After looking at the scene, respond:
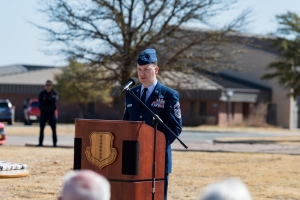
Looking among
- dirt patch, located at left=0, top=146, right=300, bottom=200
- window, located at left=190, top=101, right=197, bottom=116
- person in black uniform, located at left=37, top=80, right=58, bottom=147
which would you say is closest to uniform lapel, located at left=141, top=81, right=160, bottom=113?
dirt patch, located at left=0, top=146, right=300, bottom=200

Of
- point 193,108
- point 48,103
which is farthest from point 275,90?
point 48,103

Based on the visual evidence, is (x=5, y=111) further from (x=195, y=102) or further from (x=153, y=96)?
(x=153, y=96)

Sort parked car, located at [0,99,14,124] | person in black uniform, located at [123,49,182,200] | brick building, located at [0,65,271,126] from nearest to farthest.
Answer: person in black uniform, located at [123,49,182,200] < parked car, located at [0,99,14,124] < brick building, located at [0,65,271,126]

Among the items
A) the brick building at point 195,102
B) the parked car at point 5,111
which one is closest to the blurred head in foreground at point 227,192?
the parked car at point 5,111

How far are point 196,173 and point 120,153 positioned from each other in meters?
7.92

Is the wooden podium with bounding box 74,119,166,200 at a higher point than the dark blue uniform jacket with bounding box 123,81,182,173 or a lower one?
lower

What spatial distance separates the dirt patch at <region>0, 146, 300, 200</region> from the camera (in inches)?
452

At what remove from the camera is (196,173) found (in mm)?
14695

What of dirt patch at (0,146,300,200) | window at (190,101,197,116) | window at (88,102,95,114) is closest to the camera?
dirt patch at (0,146,300,200)

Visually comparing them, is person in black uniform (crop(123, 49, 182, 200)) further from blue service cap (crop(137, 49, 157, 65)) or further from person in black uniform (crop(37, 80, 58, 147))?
person in black uniform (crop(37, 80, 58, 147))

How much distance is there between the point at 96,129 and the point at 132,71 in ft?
63.7

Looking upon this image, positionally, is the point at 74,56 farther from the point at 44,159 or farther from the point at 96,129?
the point at 96,129

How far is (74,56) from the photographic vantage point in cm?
2633

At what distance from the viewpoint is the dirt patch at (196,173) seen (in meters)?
11.5
